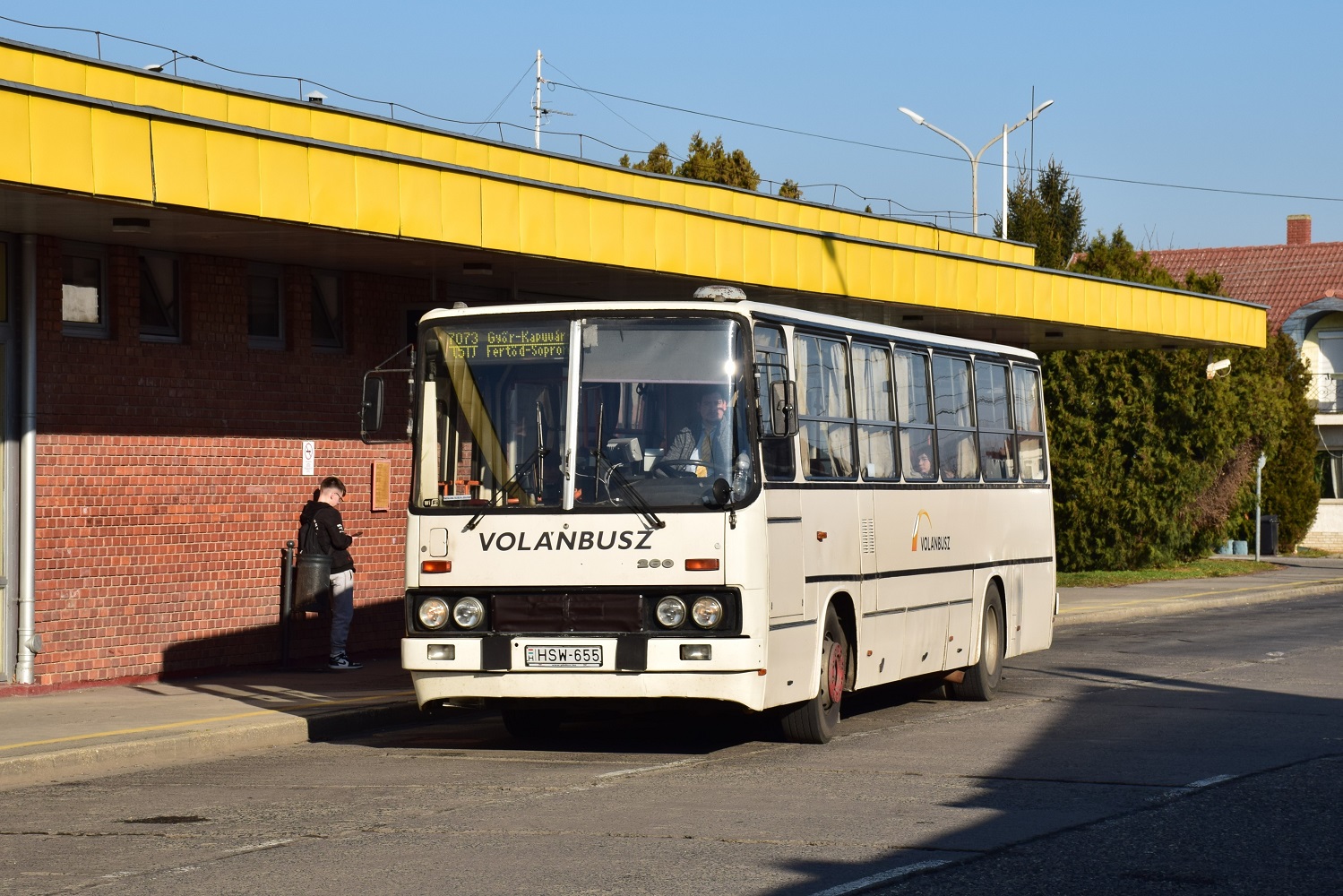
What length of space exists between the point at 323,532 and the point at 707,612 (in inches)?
268

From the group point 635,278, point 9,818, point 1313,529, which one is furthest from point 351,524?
point 1313,529

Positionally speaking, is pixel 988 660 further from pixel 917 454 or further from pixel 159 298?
pixel 159 298

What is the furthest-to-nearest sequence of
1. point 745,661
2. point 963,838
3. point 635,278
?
1. point 635,278
2. point 745,661
3. point 963,838

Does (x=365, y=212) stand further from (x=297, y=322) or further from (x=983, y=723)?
(x=983, y=723)

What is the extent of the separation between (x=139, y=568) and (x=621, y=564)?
21.9ft

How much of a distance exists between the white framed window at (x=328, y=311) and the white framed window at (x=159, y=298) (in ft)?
5.92

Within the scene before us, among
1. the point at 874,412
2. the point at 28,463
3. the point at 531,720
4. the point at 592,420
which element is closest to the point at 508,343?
the point at 592,420

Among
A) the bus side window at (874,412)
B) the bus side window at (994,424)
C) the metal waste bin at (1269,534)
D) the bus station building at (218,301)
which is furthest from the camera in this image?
the metal waste bin at (1269,534)

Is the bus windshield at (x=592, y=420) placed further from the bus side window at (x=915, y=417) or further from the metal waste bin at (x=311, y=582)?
the metal waste bin at (x=311, y=582)

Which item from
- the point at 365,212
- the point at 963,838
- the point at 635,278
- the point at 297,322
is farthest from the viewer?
the point at 635,278

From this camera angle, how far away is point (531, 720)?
45.4 ft

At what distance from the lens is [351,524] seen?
19.4m

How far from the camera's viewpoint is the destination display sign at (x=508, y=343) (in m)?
12.4

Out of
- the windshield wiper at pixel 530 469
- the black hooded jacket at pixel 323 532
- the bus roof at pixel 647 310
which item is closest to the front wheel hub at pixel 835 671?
the bus roof at pixel 647 310
